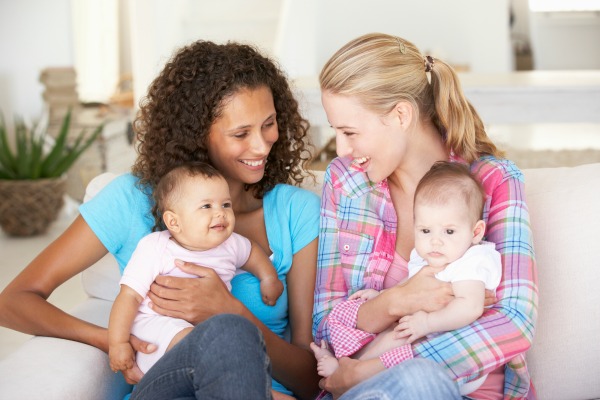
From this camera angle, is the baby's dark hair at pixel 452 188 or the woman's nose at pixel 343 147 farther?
the woman's nose at pixel 343 147

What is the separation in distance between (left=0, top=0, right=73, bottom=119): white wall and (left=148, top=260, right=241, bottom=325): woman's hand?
15.4ft

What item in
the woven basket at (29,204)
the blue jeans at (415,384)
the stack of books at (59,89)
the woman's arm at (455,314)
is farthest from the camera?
the stack of books at (59,89)

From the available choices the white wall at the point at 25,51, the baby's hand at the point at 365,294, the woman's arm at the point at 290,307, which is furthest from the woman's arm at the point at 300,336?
the white wall at the point at 25,51

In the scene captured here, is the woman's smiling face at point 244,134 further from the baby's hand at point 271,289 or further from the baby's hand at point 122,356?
the baby's hand at point 122,356

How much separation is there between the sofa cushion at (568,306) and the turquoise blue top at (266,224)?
1.87 feet

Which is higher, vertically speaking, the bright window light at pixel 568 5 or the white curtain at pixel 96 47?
the bright window light at pixel 568 5

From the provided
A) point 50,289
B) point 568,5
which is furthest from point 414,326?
point 568,5

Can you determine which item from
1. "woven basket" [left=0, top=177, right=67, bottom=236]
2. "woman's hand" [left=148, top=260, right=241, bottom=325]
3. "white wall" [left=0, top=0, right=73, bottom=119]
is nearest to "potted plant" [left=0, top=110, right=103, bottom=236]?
"woven basket" [left=0, top=177, right=67, bottom=236]

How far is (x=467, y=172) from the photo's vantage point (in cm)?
175

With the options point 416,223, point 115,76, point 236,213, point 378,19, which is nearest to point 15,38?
point 115,76

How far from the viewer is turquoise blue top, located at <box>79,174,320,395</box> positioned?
196 cm

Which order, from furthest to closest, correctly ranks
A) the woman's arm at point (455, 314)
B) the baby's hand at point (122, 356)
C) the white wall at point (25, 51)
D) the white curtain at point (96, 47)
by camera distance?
1. the white curtain at point (96, 47)
2. the white wall at point (25, 51)
3. the baby's hand at point (122, 356)
4. the woman's arm at point (455, 314)

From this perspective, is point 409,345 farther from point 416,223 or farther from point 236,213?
point 236,213

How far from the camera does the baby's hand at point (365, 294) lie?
6.31ft
